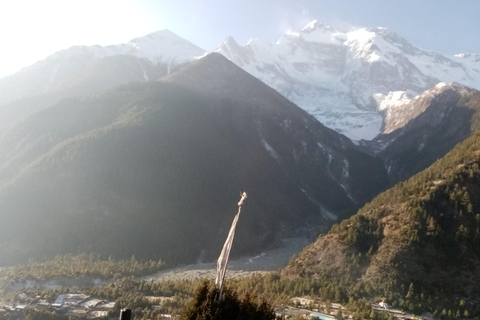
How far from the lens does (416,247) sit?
31.0 m

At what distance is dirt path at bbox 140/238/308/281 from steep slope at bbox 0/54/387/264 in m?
3.91

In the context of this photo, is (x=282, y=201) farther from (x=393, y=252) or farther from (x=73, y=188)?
(x=393, y=252)

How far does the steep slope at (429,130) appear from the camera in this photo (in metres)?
114

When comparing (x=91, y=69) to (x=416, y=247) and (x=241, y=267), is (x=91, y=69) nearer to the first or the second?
(x=241, y=267)

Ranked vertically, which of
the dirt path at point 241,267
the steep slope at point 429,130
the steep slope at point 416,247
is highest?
the steep slope at point 429,130

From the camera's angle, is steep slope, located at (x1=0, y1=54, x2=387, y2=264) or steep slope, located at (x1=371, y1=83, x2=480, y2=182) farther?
steep slope, located at (x1=371, y1=83, x2=480, y2=182)

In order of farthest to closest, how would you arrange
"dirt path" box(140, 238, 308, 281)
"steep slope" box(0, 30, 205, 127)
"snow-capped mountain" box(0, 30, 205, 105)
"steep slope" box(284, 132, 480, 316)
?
1. "snow-capped mountain" box(0, 30, 205, 105)
2. "steep slope" box(0, 30, 205, 127)
3. "dirt path" box(140, 238, 308, 281)
4. "steep slope" box(284, 132, 480, 316)

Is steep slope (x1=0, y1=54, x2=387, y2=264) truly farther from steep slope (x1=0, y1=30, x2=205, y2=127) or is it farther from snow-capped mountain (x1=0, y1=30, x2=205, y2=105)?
snow-capped mountain (x1=0, y1=30, x2=205, y2=105)

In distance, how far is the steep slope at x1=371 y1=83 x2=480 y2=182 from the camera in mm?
113625

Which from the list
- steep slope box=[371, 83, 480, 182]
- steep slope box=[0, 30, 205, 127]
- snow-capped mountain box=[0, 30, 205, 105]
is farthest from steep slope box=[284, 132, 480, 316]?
snow-capped mountain box=[0, 30, 205, 105]

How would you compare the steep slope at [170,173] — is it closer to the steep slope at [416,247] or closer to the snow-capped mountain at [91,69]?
the steep slope at [416,247]

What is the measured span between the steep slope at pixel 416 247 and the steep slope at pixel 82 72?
325 feet

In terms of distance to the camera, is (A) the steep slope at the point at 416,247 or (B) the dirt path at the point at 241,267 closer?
(A) the steep slope at the point at 416,247

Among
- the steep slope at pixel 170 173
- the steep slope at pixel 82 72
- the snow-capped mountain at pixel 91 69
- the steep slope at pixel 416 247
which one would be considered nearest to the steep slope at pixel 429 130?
the steep slope at pixel 170 173
